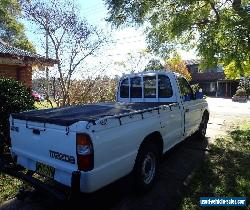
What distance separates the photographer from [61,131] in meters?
3.82

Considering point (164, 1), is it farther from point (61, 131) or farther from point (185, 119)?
point (61, 131)

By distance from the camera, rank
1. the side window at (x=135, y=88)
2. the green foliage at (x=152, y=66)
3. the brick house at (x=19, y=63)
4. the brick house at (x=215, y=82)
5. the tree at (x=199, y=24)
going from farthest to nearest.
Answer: the brick house at (x=215, y=82)
the green foliage at (x=152, y=66)
the brick house at (x=19, y=63)
the tree at (x=199, y=24)
the side window at (x=135, y=88)

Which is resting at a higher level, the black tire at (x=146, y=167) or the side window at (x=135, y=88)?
the side window at (x=135, y=88)

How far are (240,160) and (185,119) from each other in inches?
68.2

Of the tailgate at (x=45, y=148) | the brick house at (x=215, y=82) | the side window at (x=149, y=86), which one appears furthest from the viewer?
the brick house at (x=215, y=82)

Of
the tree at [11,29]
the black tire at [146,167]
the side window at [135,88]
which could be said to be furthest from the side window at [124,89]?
the tree at [11,29]

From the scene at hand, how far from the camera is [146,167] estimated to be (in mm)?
5215

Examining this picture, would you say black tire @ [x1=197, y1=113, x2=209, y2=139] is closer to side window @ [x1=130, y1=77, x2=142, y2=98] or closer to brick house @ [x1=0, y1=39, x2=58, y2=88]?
side window @ [x1=130, y1=77, x2=142, y2=98]

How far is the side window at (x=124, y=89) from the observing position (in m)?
7.46

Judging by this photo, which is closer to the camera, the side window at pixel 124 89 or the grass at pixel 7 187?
the grass at pixel 7 187

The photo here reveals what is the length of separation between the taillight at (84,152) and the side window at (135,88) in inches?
148

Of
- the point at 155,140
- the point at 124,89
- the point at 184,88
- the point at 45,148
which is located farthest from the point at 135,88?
the point at 45,148

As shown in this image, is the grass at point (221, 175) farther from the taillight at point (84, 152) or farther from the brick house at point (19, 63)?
the brick house at point (19, 63)

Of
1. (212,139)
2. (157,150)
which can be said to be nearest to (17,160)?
(157,150)
